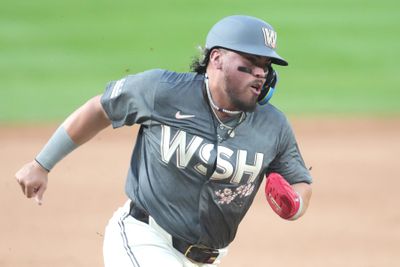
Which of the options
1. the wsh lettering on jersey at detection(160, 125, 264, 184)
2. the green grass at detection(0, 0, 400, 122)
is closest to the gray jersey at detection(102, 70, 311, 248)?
the wsh lettering on jersey at detection(160, 125, 264, 184)

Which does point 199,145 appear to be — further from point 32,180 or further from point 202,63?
point 32,180

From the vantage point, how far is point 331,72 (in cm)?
1228

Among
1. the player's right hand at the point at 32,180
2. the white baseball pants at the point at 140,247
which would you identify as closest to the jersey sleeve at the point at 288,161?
the white baseball pants at the point at 140,247

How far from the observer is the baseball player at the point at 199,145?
4.14 meters

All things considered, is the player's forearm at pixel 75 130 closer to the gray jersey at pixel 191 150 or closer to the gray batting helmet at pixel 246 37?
the gray jersey at pixel 191 150

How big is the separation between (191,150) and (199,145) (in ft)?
0.17

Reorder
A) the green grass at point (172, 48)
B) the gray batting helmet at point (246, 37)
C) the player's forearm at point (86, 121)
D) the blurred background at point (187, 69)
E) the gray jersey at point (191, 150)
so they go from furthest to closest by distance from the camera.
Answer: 1. the green grass at point (172, 48)
2. the blurred background at point (187, 69)
3. the player's forearm at point (86, 121)
4. the gray jersey at point (191, 150)
5. the gray batting helmet at point (246, 37)

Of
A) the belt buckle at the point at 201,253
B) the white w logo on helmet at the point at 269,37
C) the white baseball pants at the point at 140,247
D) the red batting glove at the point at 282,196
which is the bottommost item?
the belt buckle at the point at 201,253

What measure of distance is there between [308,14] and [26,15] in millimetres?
4544

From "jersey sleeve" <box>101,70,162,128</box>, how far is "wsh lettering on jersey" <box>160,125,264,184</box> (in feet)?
0.54

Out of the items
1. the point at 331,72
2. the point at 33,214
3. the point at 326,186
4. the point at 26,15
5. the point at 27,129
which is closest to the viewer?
the point at 33,214

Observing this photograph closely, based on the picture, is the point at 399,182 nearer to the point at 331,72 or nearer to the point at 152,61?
the point at 331,72

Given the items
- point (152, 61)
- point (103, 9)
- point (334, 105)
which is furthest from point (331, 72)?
point (103, 9)

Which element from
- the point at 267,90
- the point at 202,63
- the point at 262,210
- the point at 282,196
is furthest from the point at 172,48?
the point at 282,196
